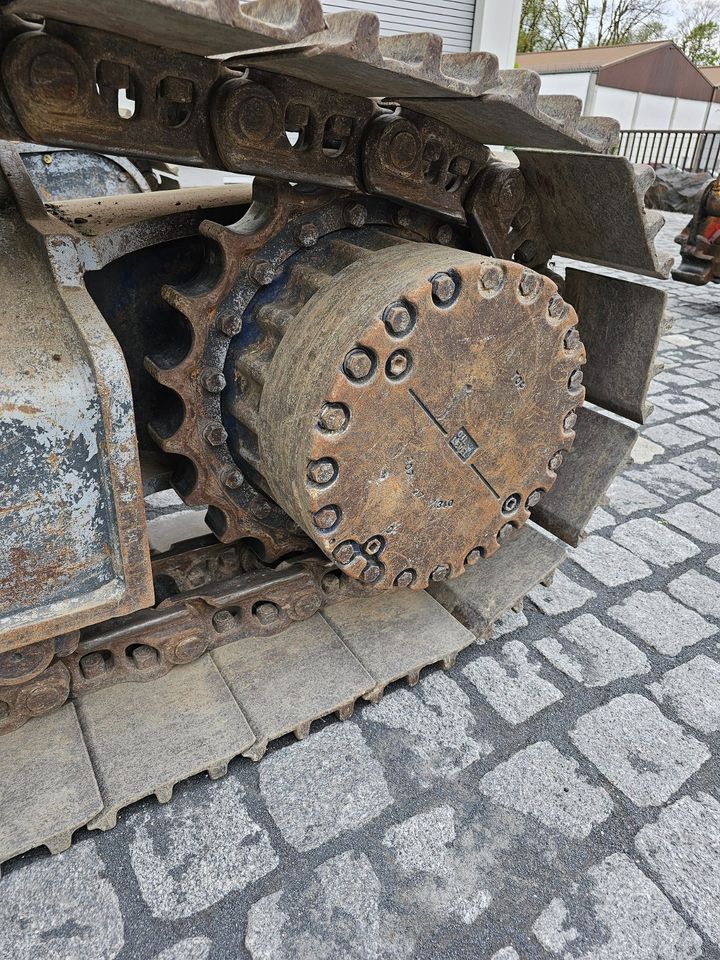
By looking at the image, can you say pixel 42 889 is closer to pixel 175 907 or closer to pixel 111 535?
pixel 175 907

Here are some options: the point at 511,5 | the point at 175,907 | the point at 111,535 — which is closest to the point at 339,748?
the point at 175,907

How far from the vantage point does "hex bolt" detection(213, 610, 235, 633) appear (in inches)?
90.0

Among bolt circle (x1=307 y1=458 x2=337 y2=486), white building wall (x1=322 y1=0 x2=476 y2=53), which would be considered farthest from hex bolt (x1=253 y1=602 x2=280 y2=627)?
white building wall (x1=322 y1=0 x2=476 y2=53)

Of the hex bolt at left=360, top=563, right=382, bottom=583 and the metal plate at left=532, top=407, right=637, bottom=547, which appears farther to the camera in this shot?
the metal plate at left=532, top=407, right=637, bottom=547

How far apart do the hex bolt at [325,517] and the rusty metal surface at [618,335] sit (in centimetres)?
119

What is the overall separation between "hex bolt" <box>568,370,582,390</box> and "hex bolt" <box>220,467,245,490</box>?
3.33 feet

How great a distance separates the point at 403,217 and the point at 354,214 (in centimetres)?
19

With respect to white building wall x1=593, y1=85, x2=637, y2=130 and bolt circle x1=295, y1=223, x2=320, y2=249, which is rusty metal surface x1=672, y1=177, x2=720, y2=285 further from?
white building wall x1=593, y1=85, x2=637, y2=130

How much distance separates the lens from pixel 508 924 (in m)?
1.76

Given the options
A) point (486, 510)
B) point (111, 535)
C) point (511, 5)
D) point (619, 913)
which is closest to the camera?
point (111, 535)

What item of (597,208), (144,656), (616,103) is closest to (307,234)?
(597,208)

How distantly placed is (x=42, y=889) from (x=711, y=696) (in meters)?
2.11

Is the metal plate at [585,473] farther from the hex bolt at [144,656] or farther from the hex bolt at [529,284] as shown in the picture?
the hex bolt at [144,656]

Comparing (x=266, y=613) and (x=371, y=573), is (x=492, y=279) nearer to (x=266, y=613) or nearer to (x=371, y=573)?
(x=371, y=573)
